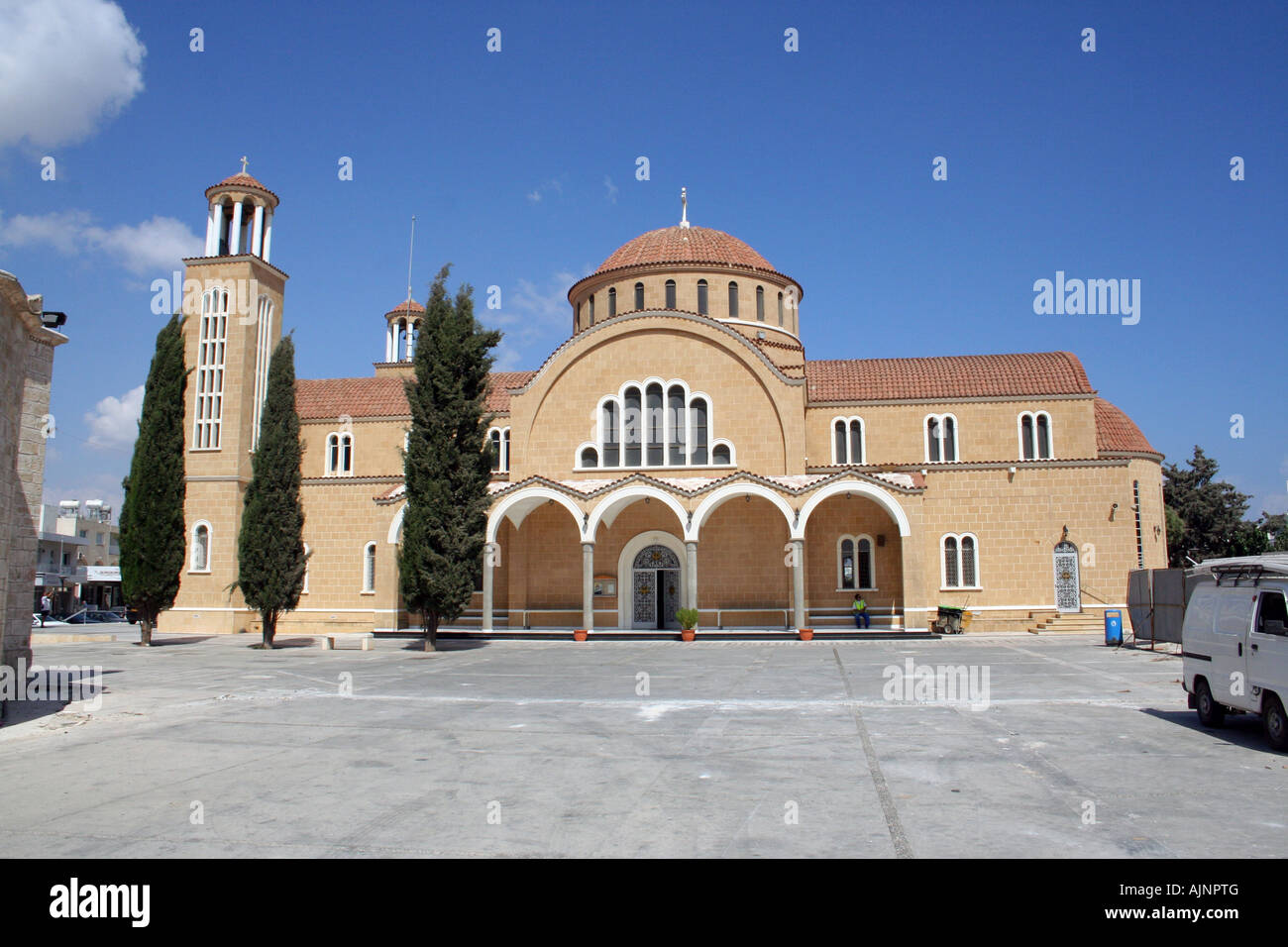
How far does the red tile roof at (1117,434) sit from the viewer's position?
31.5 m

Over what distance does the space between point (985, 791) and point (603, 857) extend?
12.2 ft

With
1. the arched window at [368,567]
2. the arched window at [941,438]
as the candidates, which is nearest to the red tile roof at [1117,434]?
the arched window at [941,438]

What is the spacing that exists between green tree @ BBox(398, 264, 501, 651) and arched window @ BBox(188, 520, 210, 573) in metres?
11.8

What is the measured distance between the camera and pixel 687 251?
33531 mm

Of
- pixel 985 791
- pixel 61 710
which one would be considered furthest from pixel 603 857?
pixel 61 710

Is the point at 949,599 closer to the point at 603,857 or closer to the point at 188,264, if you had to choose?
the point at 603,857

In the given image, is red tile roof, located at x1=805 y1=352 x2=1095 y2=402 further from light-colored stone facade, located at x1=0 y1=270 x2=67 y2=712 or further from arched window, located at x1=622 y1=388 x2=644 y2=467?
light-colored stone facade, located at x1=0 y1=270 x2=67 y2=712

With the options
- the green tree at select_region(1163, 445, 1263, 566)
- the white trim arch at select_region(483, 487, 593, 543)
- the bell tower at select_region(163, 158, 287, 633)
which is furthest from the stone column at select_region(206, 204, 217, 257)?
the green tree at select_region(1163, 445, 1263, 566)

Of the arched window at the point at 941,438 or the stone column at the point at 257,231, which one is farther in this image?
the stone column at the point at 257,231

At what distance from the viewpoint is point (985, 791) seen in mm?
7531

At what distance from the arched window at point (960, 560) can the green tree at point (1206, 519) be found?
20.3 meters

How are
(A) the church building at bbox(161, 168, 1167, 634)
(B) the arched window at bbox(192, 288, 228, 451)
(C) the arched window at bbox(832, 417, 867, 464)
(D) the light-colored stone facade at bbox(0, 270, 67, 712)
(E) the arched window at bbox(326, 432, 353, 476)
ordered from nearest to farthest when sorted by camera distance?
(D) the light-colored stone facade at bbox(0, 270, 67, 712) → (A) the church building at bbox(161, 168, 1167, 634) → (C) the arched window at bbox(832, 417, 867, 464) → (B) the arched window at bbox(192, 288, 228, 451) → (E) the arched window at bbox(326, 432, 353, 476)

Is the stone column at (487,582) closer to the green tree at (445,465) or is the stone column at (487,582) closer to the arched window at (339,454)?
the green tree at (445,465)

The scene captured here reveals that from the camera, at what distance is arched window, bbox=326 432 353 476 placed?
35.3m
